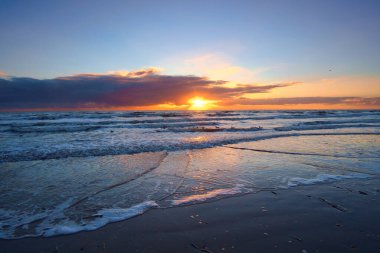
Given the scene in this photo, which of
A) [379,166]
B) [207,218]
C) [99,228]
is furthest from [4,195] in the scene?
[379,166]

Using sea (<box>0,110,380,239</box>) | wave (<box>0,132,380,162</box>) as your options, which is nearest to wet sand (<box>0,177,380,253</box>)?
sea (<box>0,110,380,239</box>)

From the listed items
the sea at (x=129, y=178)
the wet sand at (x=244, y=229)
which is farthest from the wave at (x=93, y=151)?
the wet sand at (x=244, y=229)

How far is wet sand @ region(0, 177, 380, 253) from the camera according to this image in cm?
342

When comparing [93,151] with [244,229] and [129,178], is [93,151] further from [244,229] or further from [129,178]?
[244,229]

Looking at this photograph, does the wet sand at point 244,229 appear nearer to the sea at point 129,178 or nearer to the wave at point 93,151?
the sea at point 129,178

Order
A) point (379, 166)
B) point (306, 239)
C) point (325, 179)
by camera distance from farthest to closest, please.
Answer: point (379, 166)
point (325, 179)
point (306, 239)

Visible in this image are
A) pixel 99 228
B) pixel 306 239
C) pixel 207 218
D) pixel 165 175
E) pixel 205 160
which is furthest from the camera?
pixel 205 160

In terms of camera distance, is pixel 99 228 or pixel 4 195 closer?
pixel 99 228

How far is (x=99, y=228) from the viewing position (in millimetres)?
4039

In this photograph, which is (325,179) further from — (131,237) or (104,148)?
(104,148)

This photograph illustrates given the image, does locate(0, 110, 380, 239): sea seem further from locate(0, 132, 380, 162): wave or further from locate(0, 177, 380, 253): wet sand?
locate(0, 177, 380, 253): wet sand

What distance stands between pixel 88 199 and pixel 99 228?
4.78ft

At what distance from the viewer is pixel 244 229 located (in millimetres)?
3926

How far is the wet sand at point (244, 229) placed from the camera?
3.42 m
